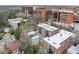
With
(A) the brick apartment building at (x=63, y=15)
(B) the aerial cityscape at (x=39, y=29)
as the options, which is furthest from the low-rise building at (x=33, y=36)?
(A) the brick apartment building at (x=63, y=15)

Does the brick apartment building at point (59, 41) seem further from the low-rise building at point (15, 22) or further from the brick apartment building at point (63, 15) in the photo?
the low-rise building at point (15, 22)

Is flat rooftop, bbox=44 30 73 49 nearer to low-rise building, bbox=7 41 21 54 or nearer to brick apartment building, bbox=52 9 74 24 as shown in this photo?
brick apartment building, bbox=52 9 74 24

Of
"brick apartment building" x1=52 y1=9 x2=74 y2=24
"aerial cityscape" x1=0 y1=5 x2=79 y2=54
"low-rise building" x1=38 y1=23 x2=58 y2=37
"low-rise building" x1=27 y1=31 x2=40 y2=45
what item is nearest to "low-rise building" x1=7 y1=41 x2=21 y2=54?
"aerial cityscape" x1=0 y1=5 x2=79 y2=54

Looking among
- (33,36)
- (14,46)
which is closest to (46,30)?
(33,36)

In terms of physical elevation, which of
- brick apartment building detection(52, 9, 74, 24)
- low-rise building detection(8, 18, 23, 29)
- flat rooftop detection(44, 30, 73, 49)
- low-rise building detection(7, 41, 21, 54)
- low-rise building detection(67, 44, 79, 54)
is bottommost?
low-rise building detection(67, 44, 79, 54)

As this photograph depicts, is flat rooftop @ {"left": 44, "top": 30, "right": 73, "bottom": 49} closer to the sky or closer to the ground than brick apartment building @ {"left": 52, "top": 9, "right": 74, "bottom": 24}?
closer to the ground

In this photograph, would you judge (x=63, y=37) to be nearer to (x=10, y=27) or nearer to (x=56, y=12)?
(x=56, y=12)
